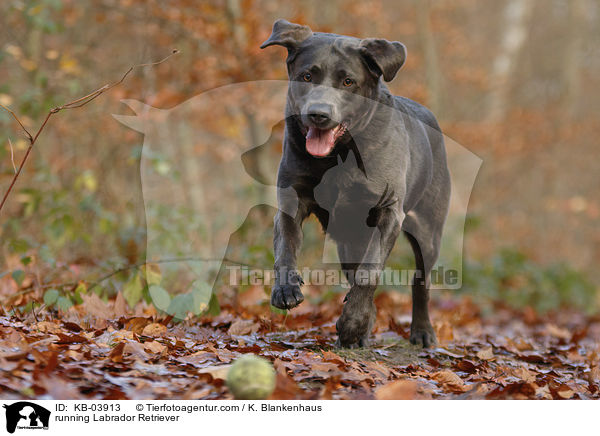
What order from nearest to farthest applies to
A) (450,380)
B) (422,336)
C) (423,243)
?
(450,380)
(422,336)
(423,243)

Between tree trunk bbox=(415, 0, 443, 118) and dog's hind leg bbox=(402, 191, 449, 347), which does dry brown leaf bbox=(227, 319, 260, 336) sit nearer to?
dog's hind leg bbox=(402, 191, 449, 347)

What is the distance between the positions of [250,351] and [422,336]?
1807 mm

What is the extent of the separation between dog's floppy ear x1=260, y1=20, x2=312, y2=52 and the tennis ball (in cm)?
232

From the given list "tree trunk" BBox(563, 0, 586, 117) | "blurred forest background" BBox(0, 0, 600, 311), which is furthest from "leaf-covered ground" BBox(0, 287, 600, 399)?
"tree trunk" BBox(563, 0, 586, 117)

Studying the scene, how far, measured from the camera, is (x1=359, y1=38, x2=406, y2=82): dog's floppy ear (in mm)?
4199

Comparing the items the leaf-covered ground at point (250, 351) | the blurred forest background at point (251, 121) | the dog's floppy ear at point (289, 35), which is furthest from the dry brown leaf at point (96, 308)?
the dog's floppy ear at point (289, 35)

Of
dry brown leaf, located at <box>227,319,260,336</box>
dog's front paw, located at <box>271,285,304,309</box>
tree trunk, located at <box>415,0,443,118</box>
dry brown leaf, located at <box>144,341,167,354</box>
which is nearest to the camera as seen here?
dry brown leaf, located at <box>144,341,167,354</box>

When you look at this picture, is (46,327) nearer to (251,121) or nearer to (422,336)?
(422,336)

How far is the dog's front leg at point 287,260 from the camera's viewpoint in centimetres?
383
